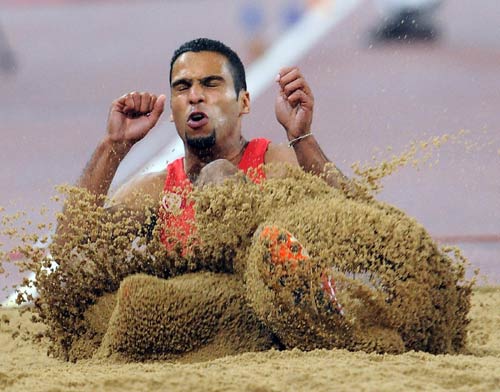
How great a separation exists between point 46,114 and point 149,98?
9.10m

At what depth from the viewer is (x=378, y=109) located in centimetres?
1405

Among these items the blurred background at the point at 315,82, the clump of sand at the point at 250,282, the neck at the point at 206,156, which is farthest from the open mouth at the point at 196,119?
the blurred background at the point at 315,82

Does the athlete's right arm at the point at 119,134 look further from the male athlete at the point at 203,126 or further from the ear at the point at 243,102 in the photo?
the ear at the point at 243,102

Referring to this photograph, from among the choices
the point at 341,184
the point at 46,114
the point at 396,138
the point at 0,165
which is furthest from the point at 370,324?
the point at 46,114

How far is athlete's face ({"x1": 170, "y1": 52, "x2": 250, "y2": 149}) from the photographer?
6559 millimetres

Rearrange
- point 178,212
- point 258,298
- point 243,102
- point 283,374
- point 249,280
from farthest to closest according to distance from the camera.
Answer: point 243,102, point 178,212, point 249,280, point 258,298, point 283,374

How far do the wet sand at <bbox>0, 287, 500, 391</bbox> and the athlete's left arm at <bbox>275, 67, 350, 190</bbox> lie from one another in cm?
139

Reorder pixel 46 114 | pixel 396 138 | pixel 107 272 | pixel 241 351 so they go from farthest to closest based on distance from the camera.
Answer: pixel 46 114 < pixel 396 138 < pixel 107 272 < pixel 241 351

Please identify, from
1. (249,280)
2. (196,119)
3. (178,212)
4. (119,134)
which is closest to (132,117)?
(119,134)

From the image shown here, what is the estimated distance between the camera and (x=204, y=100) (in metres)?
6.57

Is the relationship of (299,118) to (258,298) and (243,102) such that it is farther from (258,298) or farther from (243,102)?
(258,298)

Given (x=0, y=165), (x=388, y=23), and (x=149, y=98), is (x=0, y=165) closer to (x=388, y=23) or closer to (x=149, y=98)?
(x=149, y=98)

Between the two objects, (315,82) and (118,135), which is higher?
(315,82)

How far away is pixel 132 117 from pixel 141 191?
0.37m
